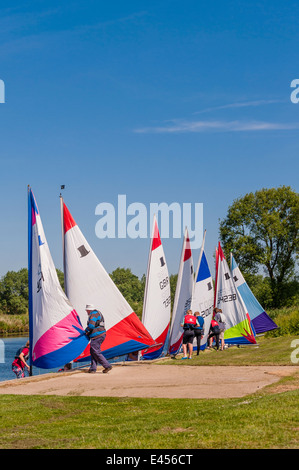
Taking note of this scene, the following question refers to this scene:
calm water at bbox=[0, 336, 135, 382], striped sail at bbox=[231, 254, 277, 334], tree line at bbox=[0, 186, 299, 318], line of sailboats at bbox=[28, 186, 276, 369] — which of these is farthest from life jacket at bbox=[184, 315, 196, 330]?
tree line at bbox=[0, 186, 299, 318]

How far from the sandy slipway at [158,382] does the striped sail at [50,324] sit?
74 cm

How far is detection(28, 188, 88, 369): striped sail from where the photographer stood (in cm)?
1505

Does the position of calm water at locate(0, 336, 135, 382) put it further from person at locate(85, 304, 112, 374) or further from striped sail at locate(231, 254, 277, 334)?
striped sail at locate(231, 254, 277, 334)

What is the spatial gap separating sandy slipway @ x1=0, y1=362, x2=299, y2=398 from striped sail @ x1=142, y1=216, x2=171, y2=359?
662 centimetres

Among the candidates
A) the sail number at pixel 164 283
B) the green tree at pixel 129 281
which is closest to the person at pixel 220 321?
Answer: the sail number at pixel 164 283

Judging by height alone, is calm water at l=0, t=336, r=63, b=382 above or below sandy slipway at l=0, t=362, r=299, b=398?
below

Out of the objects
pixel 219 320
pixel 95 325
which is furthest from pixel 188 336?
pixel 219 320

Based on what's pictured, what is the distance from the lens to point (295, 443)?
612 centimetres

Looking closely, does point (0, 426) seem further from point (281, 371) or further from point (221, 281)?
point (221, 281)

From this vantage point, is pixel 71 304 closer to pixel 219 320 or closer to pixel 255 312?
pixel 219 320

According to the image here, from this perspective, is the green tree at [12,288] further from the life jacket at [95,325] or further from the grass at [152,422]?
the grass at [152,422]

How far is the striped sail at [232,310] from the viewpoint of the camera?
25.2m

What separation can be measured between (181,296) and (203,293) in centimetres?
185

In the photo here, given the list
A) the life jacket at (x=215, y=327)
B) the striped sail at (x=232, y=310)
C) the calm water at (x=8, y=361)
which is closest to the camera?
the life jacket at (x=215, y=327)
